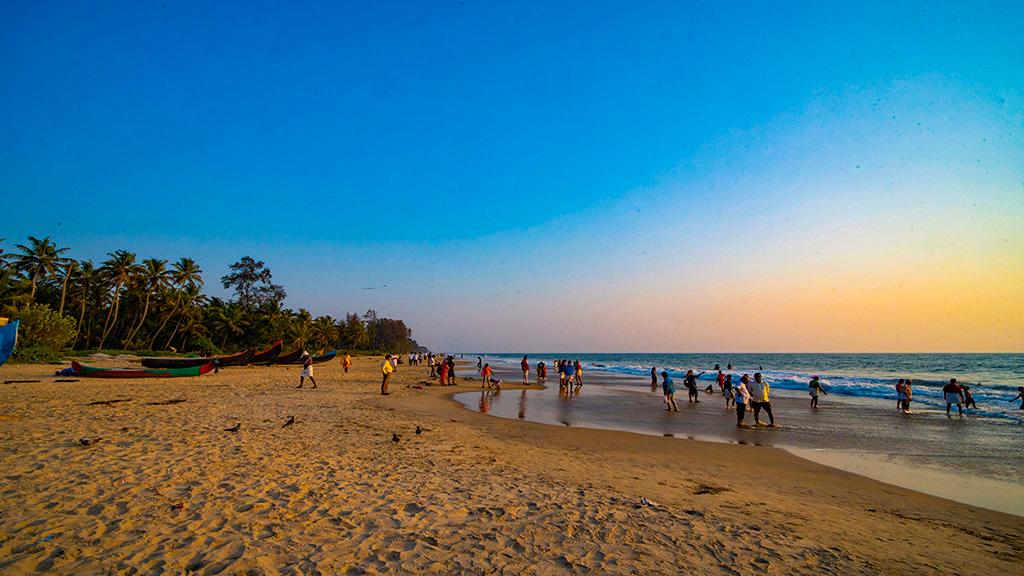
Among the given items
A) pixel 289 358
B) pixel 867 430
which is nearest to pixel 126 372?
A: pixel 289 358

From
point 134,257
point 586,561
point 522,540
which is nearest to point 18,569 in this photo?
point 522,540

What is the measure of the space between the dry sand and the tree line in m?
31.8

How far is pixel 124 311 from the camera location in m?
50.8

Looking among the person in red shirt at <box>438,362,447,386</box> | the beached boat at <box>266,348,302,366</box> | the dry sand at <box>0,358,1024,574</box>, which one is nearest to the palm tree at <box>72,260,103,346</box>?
the beached boat at <box>266,348,302,366</box>

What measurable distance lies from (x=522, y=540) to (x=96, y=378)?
26.3m

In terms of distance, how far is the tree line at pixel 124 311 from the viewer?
33531 millimetres

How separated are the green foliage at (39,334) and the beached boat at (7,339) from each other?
12111 mm

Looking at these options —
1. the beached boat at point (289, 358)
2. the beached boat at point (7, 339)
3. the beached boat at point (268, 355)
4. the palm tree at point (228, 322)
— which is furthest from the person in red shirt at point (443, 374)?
the palm tree at point (228, 322)

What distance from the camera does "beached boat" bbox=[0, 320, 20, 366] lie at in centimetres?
2069

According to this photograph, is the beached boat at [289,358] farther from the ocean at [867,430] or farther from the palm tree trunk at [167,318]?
the ocean at [867,430]

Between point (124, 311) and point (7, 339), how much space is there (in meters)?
36.0

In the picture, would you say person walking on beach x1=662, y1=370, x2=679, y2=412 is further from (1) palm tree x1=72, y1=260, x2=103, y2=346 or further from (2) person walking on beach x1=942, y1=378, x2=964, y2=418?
(1) palm tree x1=72, y1=260, x2=103, y2=346

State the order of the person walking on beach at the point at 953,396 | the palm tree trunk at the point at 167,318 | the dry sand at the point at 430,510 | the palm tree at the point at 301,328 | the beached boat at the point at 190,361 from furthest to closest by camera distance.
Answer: the palm tree at the point at 301,328 → the palm tree trunk at the point at 167,318 → the beached boat at the point at 190,361 → the person walking on beach at the point at 953,396 → the dry sand at the point at 430,510

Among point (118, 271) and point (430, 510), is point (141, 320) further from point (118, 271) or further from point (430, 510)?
point (430, 510)
